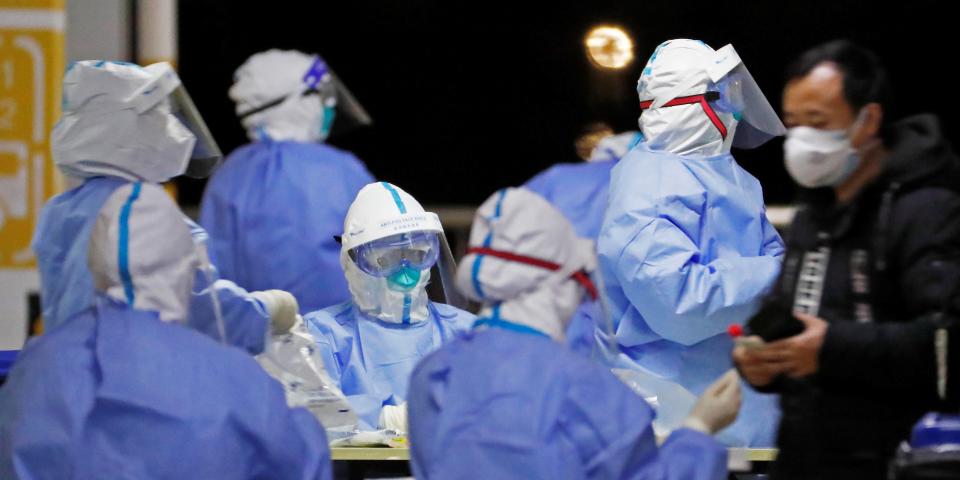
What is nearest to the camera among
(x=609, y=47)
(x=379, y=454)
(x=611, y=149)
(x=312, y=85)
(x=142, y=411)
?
(x=142, y=411)

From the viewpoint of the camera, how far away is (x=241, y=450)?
2.87 metres

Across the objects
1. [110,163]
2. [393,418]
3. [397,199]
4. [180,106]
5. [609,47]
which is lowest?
[393,418]

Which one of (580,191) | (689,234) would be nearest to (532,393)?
(689,234)

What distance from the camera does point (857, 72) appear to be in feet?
9.39

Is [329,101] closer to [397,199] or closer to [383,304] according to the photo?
[397,199]

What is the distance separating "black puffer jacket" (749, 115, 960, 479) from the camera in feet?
8.76

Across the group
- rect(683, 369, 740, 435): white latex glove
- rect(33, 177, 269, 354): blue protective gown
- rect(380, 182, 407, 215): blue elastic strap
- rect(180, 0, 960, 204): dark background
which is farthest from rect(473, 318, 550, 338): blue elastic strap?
rect(180, 0, 960, 204): dark background

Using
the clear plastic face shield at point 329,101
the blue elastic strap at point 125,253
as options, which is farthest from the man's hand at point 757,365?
the clear plastic face shield at point 329,101

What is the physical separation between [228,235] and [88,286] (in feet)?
4.01

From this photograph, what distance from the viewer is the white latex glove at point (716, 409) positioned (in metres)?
2.95

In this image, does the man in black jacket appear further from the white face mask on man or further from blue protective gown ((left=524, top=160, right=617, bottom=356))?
blue protective gown ((left=524, top=160, right=617, bottom=356))

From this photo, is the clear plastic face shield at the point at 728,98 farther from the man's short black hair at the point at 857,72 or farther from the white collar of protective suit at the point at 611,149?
the white collar of protective suit at the point at 611,149

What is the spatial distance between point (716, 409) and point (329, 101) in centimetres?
284

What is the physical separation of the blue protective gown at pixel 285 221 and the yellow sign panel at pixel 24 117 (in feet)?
1.89
